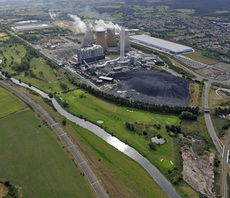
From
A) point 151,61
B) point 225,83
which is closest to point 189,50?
point 151,61

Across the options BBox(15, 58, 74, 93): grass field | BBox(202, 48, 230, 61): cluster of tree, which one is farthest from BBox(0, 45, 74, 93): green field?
BBox(202, 48, 230, 61): cluster of tree

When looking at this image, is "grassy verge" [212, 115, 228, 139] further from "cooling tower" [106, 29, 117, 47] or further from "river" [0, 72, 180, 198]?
"cooling tower" [106, 29, 117, 47]

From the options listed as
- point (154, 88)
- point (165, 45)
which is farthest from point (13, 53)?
point (165, 45)

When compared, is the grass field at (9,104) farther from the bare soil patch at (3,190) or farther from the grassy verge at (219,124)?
the grassy verge at (219,124)

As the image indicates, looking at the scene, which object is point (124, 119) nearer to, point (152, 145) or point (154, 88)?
point (152, 145)

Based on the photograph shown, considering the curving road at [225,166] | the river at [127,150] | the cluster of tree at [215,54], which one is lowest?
the river at [127,150]

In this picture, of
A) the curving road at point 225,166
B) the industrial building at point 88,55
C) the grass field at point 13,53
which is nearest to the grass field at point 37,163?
the curving road at point 225,166

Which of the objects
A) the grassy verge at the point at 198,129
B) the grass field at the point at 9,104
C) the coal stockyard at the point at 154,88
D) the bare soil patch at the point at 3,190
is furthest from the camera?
the coal stockyard at the point at 154,88
